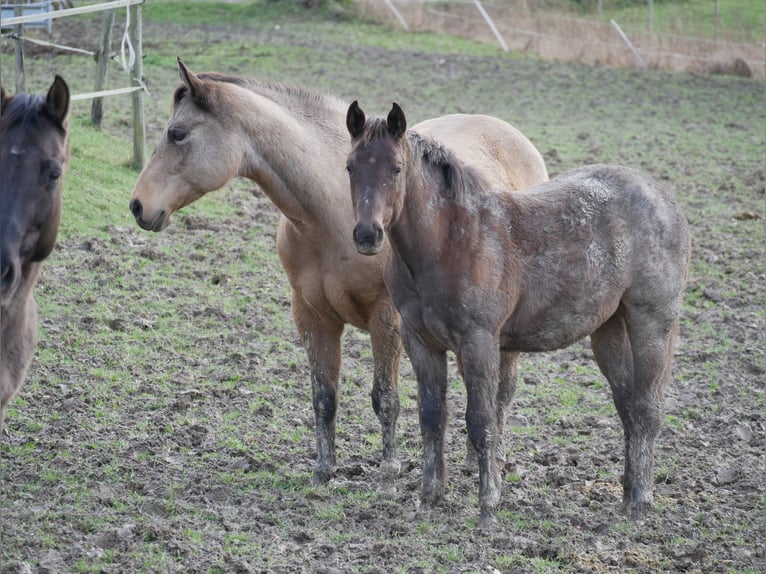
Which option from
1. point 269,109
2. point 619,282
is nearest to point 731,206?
point 619,282

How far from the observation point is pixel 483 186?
5090 millimetres

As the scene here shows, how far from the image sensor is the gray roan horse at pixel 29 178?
376cm

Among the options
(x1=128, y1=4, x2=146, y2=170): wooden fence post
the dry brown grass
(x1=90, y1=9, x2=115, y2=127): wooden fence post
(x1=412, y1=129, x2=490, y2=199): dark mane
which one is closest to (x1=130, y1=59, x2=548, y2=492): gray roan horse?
(x1=412, y1=129, x2=490, y2=199): dark mane

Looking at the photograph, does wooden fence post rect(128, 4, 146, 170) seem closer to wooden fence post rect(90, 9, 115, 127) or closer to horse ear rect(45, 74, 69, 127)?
wooden fence post rect(90, 9, 115, 127)

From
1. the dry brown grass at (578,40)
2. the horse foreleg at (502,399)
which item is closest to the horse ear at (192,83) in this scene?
the horse foreleg at (502,399)

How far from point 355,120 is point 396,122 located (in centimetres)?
19

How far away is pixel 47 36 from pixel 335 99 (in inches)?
542

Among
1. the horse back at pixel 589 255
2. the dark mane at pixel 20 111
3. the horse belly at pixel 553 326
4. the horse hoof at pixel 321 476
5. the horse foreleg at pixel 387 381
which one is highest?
the dark mane at pixel 20 111

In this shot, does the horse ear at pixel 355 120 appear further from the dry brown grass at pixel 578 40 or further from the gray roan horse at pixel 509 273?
the dry brown grass at pixel 578 40

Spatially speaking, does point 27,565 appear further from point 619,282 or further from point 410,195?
point 619,282

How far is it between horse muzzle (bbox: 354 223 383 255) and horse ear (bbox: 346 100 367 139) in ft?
1.68

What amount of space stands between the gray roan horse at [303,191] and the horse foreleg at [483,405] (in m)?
0.65

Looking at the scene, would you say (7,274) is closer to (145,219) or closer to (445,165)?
(145,219)

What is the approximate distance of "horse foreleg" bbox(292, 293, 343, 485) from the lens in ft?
18.1
